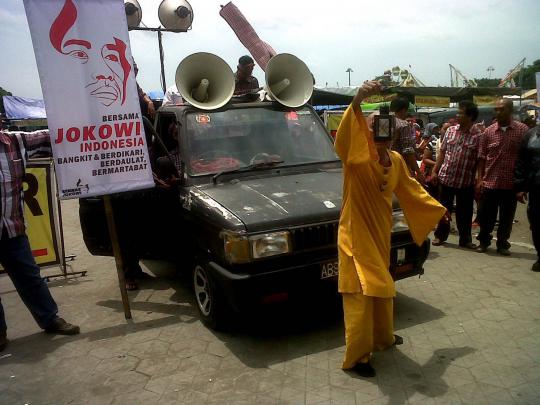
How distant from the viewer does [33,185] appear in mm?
5254

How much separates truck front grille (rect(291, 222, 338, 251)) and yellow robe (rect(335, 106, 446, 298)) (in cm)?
35

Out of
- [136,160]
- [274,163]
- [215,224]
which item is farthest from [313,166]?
[136,160]

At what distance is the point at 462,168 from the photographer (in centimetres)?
597

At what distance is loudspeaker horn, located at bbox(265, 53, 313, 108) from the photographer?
16.5 feet

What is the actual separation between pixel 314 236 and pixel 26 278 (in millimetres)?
2524

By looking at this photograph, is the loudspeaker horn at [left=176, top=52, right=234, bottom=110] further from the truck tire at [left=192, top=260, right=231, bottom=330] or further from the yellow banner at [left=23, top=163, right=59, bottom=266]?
the yellow banner at [left=23, top=163, right=59, bottom=266]

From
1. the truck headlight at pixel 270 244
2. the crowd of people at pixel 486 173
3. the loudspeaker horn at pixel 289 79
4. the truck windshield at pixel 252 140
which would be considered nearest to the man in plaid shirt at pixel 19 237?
the truck windshield at pixel 252 140

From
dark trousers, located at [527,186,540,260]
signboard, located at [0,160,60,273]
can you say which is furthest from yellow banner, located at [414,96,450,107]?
signboard, located at [0,160,60,273]

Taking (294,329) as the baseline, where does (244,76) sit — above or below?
above

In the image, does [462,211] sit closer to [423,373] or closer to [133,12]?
[423,373]

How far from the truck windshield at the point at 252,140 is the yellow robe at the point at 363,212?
57.7 inches

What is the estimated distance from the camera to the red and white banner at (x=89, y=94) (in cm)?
369

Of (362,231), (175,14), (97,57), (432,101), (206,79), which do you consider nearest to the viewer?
(362,231)

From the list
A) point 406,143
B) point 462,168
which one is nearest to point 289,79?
A: point 406,143
